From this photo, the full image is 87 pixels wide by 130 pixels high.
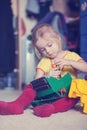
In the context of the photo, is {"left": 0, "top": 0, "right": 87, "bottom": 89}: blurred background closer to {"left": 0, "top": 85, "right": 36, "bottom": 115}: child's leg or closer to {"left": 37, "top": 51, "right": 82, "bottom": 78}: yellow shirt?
{"left": 37, "top": 51, "right": 82, "bottom": 78}: yellow shirt

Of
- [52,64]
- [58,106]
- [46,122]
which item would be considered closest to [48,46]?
[52,64]

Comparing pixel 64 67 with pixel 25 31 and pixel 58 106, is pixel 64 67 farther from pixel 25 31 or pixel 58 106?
pixel 25 31

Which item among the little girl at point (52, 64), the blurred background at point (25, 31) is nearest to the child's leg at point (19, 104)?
the little girl at point (52, 64)

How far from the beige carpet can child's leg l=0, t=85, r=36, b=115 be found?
0.03 metres

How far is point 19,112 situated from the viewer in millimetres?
1174

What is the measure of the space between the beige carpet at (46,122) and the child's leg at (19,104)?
25 millimetres

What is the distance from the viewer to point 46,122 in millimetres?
1030

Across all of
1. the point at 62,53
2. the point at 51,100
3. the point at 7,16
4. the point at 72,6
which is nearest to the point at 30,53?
the point at 7,16

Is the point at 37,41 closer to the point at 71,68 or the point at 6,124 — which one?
the point at 71,68

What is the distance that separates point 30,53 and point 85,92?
125cm

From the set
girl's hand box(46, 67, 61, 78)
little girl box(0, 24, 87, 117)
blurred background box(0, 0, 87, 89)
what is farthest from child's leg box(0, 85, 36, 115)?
blurred background box(0, 0, 87, 89)

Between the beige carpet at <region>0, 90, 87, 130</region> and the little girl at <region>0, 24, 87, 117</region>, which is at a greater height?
the little girl at <region>0, 24, 87, 117</region>

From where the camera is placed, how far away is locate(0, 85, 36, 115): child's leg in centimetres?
114

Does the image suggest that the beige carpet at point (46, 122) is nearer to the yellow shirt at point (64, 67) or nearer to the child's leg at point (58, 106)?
the child's leg at point (58, 106)
